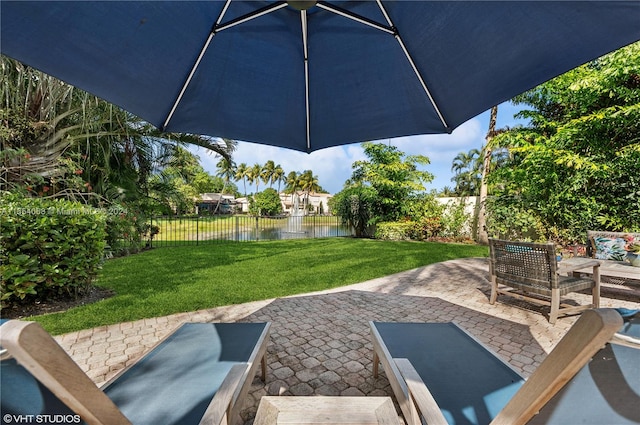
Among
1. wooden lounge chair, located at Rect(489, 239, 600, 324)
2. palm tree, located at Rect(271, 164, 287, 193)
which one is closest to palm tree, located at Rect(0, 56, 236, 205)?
wooden lounge chair, located at Rect(489, 239, 600, 324)

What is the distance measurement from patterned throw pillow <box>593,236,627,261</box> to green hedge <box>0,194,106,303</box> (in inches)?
344

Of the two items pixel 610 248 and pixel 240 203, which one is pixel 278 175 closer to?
pixel 240 203

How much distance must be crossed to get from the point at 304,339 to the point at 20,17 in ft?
11.1

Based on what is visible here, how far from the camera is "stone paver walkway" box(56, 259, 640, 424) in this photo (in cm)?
258

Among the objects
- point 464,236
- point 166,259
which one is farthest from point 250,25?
point 464,236

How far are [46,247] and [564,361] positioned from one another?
5309 mm

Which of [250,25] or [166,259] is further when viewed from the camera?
[166,259]

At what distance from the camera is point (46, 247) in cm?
383

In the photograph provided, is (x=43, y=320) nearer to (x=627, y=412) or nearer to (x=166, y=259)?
(x=166, y=259)

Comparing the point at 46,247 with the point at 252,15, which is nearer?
the point at 252,15

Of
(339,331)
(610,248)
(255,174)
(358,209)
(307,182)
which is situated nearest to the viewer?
(339,331)

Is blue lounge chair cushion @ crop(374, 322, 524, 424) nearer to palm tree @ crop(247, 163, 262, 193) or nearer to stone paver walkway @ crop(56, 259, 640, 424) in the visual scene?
stone paver walkway @ crop(56, 259, 640, 424)

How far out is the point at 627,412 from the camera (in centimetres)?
86

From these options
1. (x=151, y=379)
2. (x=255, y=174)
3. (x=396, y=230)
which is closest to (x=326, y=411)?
(x=151, y=379)
